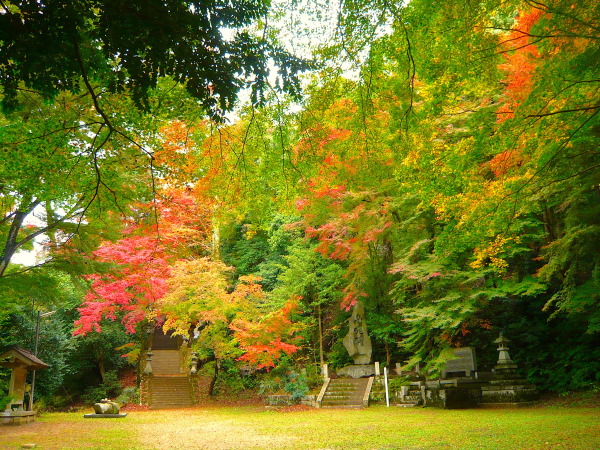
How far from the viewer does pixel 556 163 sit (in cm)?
706

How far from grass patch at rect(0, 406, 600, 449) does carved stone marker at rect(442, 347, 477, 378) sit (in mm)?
2172

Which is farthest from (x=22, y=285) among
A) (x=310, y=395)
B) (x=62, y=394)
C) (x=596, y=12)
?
(x=62, y=394)

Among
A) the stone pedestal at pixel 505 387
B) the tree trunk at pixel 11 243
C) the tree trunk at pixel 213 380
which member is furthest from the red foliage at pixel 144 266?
the stone pedestal at pixel 505 387

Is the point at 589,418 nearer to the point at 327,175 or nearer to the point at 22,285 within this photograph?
the point at 327,175

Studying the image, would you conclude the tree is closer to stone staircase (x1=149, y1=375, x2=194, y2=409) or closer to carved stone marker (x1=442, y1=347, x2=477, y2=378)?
carved stone marker (x1=442, y1=347, x2=477, y2=378)

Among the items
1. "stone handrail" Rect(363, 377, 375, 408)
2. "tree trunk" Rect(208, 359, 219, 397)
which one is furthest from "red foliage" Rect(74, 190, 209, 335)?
"stone handrail" Rect(363, 377, 375, 408)

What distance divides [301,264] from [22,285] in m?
9.72

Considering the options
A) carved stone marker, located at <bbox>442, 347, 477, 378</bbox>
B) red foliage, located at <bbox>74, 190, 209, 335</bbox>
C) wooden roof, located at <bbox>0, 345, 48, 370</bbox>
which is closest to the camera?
wooden roof, located at <bbox>0, 345, 48, 370</bbox>

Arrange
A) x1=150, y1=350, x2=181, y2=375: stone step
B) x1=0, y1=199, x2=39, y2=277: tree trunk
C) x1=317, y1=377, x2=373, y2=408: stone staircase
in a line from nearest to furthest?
x1=0, y1=199, x2=39, y2=277: tree trunk → x1=317, y1=377, x2=373, y2=408: stone staircase → x1=150, y1=350, x2=181, y2=375: stone step

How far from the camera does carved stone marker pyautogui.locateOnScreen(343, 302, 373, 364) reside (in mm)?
16656

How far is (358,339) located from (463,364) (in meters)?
4.16

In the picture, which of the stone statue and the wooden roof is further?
the stone statue

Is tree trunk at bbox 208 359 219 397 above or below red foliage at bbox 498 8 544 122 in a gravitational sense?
below

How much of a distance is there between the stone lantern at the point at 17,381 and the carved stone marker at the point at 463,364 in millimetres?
12374
